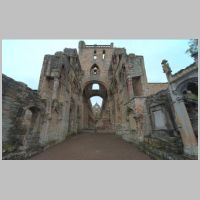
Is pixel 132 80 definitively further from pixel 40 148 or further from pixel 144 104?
pixel 40 148

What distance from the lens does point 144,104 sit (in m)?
8.82

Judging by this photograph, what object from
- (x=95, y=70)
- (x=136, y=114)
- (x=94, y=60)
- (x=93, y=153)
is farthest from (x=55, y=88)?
(x=94, y=60)

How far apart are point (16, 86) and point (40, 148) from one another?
13.7 ft

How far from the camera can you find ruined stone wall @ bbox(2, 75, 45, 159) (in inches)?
206

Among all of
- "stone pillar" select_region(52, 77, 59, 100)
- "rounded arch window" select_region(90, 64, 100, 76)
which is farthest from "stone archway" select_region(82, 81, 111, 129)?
"stone pillar" select_region(52, 77, 59, 100)

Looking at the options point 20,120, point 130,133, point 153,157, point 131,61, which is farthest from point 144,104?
point 20,120

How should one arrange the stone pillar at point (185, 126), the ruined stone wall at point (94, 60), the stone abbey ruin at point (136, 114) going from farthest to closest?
the ruined stone wall at point (94, 60) < the stone abbey ruin at point (136, 114) < the stone pillar at point (185, 126)

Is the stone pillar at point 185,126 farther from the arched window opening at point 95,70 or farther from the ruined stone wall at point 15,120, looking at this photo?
the arched window opening at point 95,70

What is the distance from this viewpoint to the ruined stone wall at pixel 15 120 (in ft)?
17.2

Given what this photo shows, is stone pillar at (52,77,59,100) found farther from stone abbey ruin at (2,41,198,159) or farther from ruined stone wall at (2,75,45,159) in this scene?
ruined stone wall at (2,75,45,159)

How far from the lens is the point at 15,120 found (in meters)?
5.78

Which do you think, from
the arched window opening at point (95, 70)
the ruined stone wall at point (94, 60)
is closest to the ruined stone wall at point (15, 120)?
the ruined stone wall at point (94, 60)

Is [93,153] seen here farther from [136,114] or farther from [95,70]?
[95,70]

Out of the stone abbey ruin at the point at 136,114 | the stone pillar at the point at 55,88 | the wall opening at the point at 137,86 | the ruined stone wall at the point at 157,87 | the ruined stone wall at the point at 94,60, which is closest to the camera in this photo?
the stone abbey ruin at the point at 136,114
